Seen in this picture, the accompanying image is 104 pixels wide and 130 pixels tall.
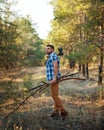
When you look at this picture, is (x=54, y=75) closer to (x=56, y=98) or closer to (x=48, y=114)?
(x=56, y=98)

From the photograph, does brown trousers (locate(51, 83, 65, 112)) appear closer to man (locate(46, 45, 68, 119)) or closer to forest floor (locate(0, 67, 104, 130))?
man (locate(46, 45, 68, 119))

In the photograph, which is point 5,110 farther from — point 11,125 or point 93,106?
point 93,106

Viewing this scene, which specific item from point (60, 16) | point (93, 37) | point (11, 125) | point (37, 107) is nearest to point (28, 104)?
point (37, 107)

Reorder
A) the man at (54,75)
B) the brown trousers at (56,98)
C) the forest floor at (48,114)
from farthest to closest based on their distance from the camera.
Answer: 1. the brown trousers at (56,98)
2. the man at (54,75)
3. the forest floor at (48,114)

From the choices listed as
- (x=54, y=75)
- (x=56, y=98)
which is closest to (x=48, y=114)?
(x=56, y=98)

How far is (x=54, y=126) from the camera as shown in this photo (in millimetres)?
8844

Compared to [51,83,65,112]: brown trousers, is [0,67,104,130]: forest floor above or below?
below

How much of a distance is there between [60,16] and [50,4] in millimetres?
11222

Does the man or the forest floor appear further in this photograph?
the man

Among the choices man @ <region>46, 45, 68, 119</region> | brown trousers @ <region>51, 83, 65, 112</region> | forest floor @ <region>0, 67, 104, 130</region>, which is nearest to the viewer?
forest floor @ <region>0, 67, 104, 130</region>

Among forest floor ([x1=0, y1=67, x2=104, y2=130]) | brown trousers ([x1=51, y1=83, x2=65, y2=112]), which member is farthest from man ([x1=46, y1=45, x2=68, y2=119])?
forest floor ([x1=0, y1=67, x2=104, y2=130])

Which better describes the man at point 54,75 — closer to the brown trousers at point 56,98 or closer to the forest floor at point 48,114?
the brown trousers at point 56,98

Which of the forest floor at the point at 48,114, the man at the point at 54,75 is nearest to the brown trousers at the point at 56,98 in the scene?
the man at the point at 54,75

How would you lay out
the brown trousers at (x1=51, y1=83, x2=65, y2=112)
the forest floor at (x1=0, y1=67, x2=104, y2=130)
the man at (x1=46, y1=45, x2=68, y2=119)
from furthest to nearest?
the brown trousers at (x1=51, y1=83, x2=65, y2=112)
the man at (x1=46, y1=45, x2=68, y2=119)
the forest floor at (x1=0, y1=67, x2=104, y2=130)
